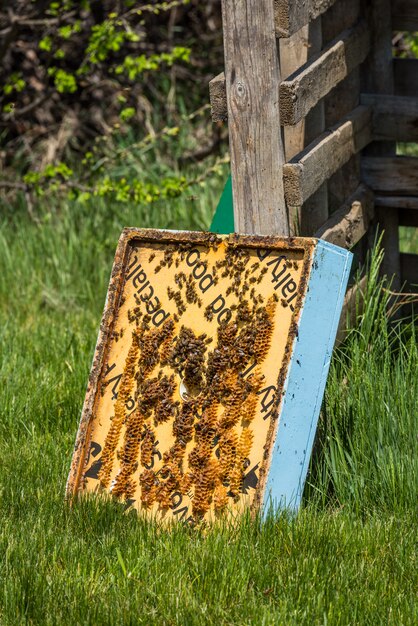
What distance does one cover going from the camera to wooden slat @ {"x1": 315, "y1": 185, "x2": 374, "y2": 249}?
3.96 meters

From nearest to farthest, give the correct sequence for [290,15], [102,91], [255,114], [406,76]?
[290,15], [255,114], [406,76], [102,91]

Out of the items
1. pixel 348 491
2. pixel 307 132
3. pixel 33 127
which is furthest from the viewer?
pixel 33 127

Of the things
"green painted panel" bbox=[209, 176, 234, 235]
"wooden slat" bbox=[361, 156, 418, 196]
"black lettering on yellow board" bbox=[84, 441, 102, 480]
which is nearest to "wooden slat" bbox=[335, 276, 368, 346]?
"wooden slat" bbox=[361, 156, 418, 196]

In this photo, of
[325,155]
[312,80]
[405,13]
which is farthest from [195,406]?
[405,13]

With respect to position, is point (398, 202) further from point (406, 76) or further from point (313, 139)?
point (313, 139)

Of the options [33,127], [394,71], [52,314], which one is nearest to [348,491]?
[394,71]

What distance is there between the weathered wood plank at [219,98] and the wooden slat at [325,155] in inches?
12.3

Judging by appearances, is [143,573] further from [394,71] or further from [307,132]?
[394,71]

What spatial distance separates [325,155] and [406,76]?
1.06 m

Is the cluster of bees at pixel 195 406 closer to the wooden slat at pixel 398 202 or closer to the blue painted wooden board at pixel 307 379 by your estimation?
the blue painted wooden board at pixel 307 379

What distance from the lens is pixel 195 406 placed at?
3.30m

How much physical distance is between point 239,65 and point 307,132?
614 mm

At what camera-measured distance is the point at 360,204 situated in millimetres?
4281

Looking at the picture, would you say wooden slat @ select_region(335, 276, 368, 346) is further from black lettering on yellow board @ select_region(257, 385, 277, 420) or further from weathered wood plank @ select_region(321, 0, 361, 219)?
black lettering on yellow board @ select_region(257, 385, 277, 420)
